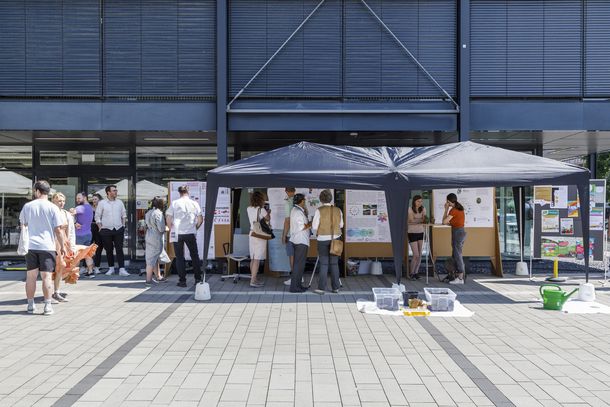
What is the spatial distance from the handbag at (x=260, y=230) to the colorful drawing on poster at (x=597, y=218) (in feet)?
21.1

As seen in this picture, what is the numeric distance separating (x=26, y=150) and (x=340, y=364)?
37.3 ft

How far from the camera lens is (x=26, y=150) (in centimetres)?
1373

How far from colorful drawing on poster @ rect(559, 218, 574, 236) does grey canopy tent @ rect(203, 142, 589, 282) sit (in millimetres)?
1987

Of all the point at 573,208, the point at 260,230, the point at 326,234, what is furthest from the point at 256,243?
the point at 573,208

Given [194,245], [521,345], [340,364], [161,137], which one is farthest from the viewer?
[161,137]

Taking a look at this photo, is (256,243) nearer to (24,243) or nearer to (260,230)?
(260,230)

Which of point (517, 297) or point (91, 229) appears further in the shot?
point (91, 229)

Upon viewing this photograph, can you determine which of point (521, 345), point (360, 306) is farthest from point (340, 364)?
point (360, 306)

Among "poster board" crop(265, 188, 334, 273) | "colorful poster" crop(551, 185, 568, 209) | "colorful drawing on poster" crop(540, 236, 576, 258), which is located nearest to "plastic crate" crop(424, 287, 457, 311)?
"poster board" crop(265, 188, 334, 273)

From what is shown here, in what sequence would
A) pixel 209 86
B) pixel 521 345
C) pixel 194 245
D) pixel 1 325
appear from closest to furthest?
1. pixel 521 345
2. pixel 1 325
3. pixel 194 245
4. pixel 209 86

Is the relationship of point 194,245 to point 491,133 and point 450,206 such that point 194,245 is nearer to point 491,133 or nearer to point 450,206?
point 450,206

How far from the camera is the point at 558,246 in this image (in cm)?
→ 1078

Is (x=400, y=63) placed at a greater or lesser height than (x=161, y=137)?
greater

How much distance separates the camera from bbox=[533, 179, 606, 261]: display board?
10.8 meters
